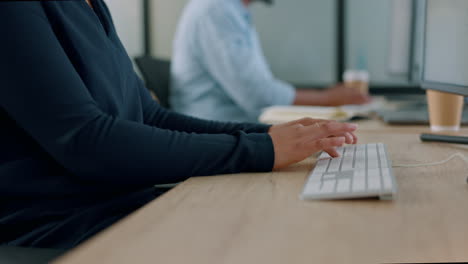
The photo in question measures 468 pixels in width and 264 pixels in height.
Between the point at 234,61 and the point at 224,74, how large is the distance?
0.07 metres

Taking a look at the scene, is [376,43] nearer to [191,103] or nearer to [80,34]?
[191,103]

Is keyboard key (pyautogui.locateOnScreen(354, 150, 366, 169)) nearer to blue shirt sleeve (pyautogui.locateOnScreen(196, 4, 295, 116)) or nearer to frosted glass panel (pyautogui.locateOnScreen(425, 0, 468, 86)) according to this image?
frosted glass panel (pyautogui.locateOnScreen(425, 0, 468, 86))

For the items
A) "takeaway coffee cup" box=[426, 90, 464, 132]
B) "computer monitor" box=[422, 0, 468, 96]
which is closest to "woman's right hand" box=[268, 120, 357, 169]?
"computer monitor" box=[422, 0, 468, 96]

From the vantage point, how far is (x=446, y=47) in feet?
3.85

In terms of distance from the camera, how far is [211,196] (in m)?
0.65

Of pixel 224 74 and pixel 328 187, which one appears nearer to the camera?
pixel 328 187

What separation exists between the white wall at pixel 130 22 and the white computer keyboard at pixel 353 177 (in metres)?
1.98

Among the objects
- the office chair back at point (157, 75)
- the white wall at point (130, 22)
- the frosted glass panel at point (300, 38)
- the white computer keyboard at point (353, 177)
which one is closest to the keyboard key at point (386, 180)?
the white computer keyboard at point (353, 177)

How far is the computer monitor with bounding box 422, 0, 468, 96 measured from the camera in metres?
1.07

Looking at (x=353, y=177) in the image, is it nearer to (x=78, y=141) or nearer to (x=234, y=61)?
(x=78, y=141)

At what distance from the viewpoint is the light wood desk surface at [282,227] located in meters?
0.44

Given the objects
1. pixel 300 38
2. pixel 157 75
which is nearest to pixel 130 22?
pixel 157 75

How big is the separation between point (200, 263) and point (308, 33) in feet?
9.24

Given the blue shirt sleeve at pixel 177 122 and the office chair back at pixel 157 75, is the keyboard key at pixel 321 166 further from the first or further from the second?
the office chair back at pixel 157 75
